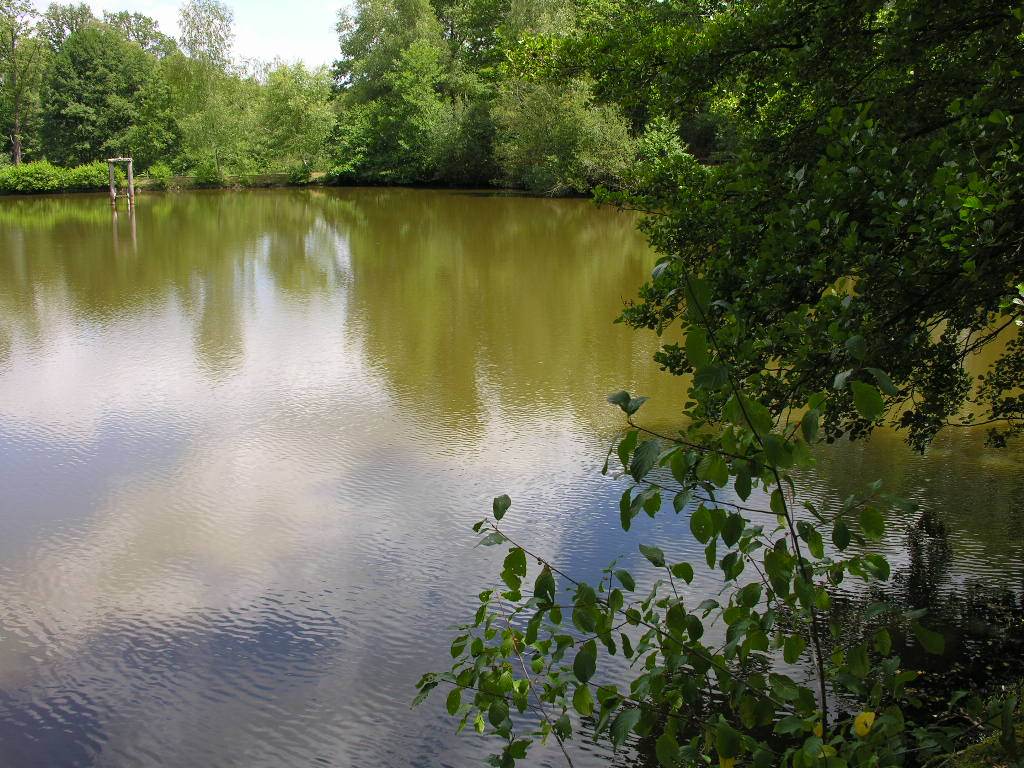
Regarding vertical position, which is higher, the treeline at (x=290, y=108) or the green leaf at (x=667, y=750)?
the treeline at (x=290, y=108)

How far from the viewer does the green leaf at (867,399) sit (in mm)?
1573

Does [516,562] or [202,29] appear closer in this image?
[516,562]

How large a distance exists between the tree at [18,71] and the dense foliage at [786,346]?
4322 centimetres

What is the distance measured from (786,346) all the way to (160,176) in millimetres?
39300

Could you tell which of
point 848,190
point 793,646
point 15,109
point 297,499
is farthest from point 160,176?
point 793,646

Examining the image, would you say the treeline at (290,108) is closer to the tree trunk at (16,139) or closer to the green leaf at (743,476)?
the tree trunk at (16,139)

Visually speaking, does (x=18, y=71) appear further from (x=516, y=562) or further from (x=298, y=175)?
(x=516, y=562)

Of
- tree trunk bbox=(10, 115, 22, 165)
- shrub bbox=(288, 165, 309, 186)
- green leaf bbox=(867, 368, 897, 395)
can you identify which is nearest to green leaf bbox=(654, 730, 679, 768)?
green leaf bbox=(867, 368, 897, 395)

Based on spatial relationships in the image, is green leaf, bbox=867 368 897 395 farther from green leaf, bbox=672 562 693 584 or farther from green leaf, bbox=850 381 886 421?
green leaf, bbox=672 562 693 584

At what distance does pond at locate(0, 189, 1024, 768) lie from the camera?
4891 millimetres

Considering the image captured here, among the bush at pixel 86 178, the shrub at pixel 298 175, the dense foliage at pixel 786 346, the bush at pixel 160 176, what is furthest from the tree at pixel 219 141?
the dense foliage at pixel 786 346

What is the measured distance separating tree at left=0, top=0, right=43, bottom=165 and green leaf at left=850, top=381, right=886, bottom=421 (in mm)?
46983

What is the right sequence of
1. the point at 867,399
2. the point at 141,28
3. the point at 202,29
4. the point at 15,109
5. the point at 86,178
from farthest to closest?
the point at 141,28
the point at 202,29
the point at 15,109
the point at 86,178
the point at 867,399

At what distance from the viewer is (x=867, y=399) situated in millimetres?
1594
